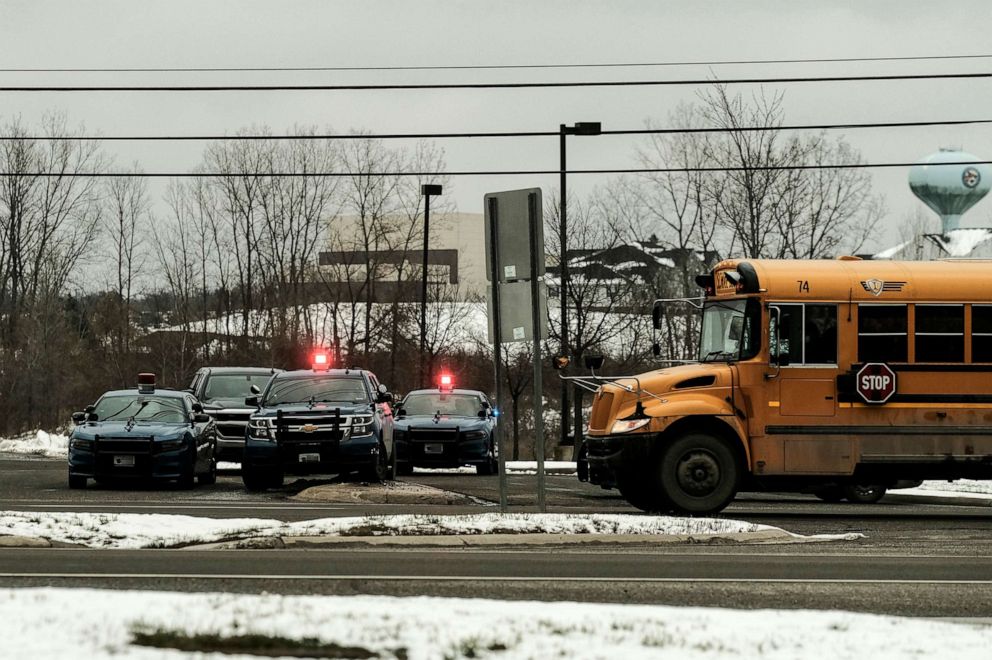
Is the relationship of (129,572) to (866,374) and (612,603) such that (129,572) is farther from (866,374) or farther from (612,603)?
(866,374)

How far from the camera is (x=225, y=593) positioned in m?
9.06

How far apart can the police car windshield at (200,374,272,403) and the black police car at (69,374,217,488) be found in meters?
4.75

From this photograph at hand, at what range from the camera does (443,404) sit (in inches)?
1148

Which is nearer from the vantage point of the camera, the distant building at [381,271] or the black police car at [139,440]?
the black police car at [139,440]

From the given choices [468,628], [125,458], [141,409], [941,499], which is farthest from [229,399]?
[468,628]

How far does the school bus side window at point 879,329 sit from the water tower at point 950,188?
8512 centimetres

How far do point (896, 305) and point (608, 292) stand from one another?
122 feet

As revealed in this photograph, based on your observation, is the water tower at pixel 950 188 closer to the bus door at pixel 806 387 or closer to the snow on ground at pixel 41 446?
the snow on ground at pixel 41 446

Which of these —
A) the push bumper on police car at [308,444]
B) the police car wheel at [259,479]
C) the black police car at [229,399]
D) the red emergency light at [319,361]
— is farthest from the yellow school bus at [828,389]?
the black police car at [229,399]

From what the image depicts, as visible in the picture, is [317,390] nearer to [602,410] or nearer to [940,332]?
[602,410]

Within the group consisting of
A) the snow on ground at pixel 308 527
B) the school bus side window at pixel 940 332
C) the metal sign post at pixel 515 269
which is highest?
the metal sign post at pixel 515 269

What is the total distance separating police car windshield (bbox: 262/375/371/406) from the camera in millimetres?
23047

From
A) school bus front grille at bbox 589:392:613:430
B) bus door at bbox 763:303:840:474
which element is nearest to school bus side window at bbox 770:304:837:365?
bus door at bbox 763:303:840:474

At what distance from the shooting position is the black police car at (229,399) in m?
28.4
